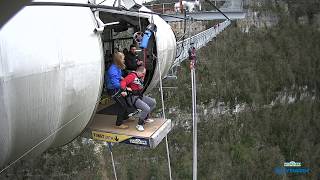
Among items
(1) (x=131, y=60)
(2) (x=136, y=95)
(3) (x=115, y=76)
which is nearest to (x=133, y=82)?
(2) (x=136, y=95)

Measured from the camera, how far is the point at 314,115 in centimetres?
2919

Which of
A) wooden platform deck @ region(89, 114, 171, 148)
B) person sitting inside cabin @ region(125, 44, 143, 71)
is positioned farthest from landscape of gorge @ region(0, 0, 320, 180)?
wooden platform deck @ region(89, 114, 171, 148)

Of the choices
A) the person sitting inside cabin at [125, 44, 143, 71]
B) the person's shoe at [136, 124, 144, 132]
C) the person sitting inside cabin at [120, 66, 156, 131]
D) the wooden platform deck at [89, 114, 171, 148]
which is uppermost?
the person sitting inside cabin at [125, 44, 143, 71]

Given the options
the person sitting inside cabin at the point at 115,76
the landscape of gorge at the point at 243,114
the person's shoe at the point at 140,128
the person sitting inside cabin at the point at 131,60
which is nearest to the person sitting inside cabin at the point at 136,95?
the person's shoe at the point at 140,128

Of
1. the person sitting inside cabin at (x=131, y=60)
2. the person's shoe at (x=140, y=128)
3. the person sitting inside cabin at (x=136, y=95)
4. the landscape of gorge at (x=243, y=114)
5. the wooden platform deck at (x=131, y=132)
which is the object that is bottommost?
the landscape of gorge at (x=243, y=114)

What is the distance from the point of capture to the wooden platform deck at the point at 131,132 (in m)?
4.45

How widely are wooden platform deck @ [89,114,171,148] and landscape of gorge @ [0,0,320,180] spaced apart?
14.2 m

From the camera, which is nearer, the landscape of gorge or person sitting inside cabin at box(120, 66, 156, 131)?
person sitting inside cabin at box(120, 66, 156, 131)

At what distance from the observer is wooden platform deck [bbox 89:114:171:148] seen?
4.45 meters

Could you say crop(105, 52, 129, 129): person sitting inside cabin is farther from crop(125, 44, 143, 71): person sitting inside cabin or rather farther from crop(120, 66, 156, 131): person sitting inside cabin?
crop(125, 44, 143, 71): person sitting inside cabin

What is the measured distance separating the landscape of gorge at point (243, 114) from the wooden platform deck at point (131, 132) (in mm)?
14171

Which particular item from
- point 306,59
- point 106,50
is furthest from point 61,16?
point 306,59

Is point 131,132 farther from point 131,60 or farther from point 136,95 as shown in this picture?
point 131,60

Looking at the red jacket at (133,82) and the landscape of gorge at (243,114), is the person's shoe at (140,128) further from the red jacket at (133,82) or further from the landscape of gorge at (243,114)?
the landscape of gorge at (243,114)
